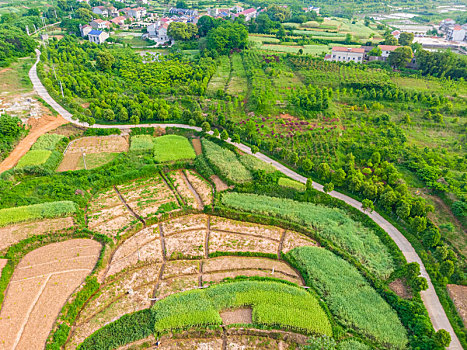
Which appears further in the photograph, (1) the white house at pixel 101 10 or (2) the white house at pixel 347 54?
(1) the white house at pixel 101 10

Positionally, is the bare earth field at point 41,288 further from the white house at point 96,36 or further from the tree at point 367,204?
the white house at point 96,36

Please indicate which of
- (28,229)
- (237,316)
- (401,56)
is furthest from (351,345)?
(401,56)

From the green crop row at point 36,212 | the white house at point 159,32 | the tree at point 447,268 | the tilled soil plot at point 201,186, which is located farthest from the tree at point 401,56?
the green crop row at point 36,212

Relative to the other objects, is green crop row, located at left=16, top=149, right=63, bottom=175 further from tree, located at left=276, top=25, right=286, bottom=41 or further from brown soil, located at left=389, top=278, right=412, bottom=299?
tree, located at left=276, top=25, right=286, bottom=41

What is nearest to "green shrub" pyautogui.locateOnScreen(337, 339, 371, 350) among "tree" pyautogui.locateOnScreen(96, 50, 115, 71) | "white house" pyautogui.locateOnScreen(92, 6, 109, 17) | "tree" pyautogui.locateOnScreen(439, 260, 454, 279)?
"tree" pyautogui.locateOnScreen(439, 260, 454, 279)

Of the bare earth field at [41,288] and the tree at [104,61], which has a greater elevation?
the tree at [104,61]

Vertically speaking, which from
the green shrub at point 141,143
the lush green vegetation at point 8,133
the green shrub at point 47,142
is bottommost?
the green shrub at point 141,143

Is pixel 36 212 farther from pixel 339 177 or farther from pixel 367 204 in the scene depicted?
pixel 367 204
